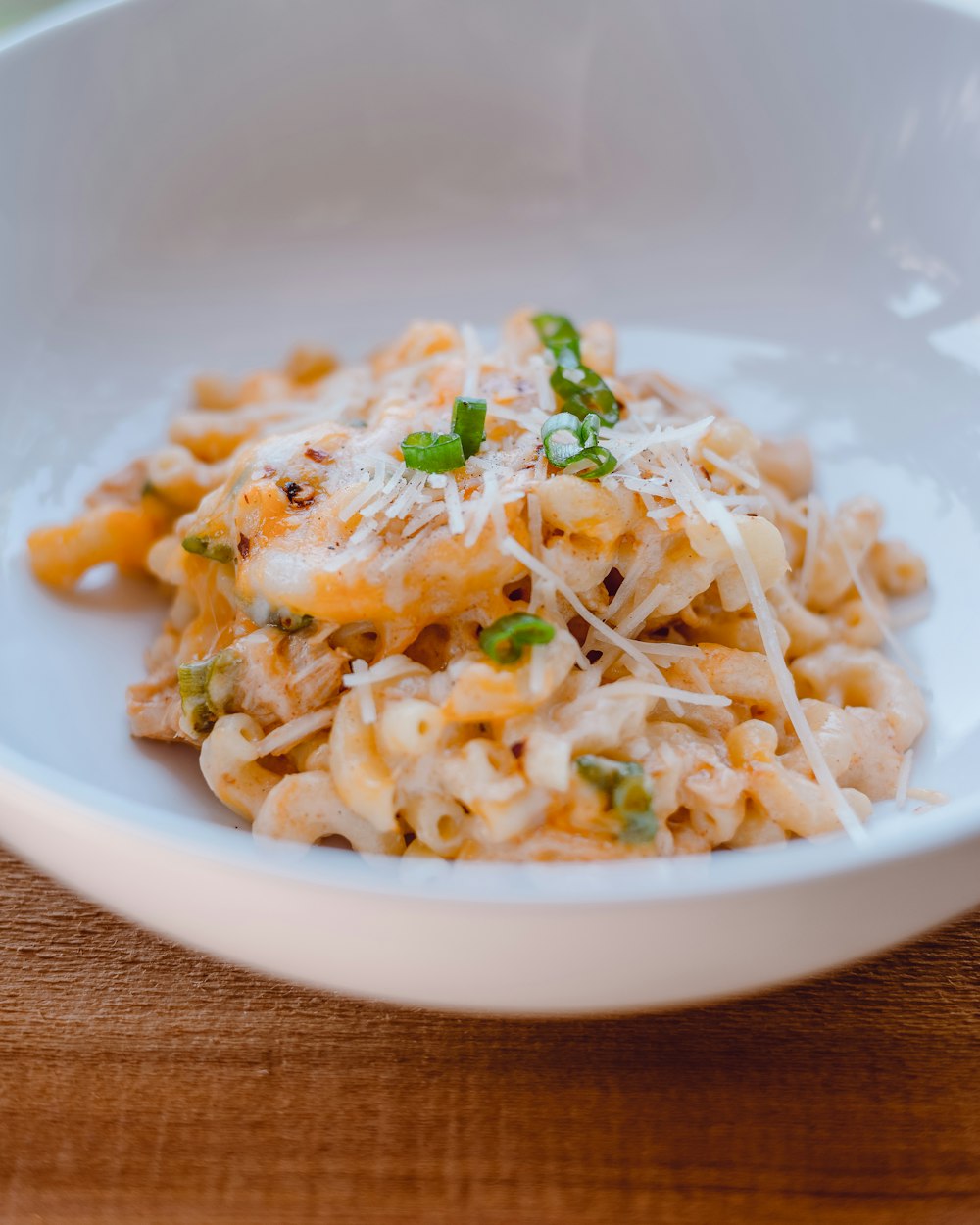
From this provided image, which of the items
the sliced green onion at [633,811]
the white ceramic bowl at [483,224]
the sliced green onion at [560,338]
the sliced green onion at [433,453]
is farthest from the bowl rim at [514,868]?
the sliced green onion at [560,338]

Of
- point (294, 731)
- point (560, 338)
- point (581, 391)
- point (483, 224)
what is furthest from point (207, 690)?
point (483, 224)

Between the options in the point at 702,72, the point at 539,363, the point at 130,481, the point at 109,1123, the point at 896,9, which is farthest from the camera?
the point at 702,72

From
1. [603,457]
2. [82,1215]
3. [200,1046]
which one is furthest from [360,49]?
[82,1215]

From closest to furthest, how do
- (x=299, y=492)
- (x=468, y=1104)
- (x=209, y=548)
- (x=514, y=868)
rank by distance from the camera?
(x=514, y=868)
(x=468, y=1104)
(x=299, y=492)
(x=209, y=548)

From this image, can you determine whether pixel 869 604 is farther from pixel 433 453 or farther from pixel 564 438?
pixel 433 453

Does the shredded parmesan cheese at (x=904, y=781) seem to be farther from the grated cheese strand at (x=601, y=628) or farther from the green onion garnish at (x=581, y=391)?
the green onion garnish at (x=581, y=391)

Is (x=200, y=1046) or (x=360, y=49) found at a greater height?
(x=360, y=49)

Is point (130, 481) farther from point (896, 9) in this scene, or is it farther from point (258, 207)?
point (896, 9)
